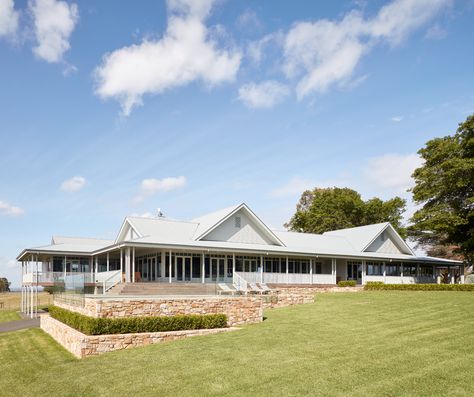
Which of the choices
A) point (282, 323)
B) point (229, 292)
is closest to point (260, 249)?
point (229, 292)

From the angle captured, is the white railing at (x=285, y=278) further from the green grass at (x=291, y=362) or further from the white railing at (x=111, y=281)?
the green grass at (x=291, y=362)

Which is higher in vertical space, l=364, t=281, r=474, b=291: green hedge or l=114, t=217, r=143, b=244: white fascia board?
l=114, t=217, r=143, b=244: white fascia board

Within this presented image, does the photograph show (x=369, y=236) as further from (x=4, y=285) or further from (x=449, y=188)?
(x=4, y=285)

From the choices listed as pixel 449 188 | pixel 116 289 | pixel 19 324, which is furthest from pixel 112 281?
pixel 449 188

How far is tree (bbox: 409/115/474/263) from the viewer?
3155 centimetres

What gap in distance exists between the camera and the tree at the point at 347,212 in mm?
54375

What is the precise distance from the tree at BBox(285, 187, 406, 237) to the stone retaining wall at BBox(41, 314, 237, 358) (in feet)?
128

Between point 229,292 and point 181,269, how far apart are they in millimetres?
5381

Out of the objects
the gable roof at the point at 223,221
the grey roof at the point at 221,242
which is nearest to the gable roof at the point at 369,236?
the grey roof at the point at 221,242

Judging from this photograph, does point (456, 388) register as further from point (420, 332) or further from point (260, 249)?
point (260, 249)

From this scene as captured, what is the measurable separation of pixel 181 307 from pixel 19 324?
44.6 ft

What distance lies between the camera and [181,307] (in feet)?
62.3

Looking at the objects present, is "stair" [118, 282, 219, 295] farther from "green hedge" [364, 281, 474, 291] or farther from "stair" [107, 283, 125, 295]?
"green hedge" [364, 281, 474, 291]

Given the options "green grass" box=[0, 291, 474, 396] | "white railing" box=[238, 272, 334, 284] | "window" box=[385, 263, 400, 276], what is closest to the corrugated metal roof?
"window" box=[385, 263, 400, 276]
